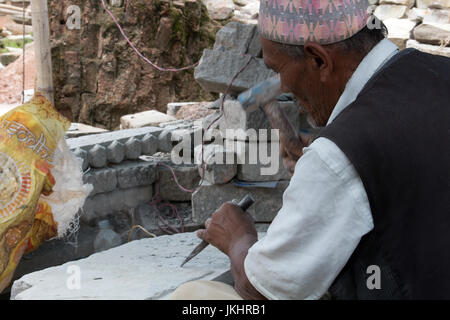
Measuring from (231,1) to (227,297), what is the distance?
1039 centimetres

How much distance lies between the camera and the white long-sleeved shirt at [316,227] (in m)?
1.37

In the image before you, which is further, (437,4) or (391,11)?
(391,11)

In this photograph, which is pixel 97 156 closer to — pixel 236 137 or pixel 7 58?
pixel 236 137

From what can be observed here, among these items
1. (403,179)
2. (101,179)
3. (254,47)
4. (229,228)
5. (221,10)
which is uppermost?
(403,179)

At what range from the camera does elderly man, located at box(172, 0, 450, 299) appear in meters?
1.37

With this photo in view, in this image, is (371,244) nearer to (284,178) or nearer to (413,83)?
(413,83)

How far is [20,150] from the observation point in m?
3.70

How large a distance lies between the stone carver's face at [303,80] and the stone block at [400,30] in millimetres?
7849

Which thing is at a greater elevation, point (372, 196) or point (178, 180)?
point (372, 196)

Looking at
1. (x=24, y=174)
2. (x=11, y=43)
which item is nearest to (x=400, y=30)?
(x=24, y=174)

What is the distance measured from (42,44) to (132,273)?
13.1 feet

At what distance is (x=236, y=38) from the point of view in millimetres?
3980

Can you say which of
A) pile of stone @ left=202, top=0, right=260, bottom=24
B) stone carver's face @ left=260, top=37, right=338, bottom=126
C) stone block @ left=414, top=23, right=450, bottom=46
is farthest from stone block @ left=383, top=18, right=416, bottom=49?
stone carver's face @ left=260, top=37, right=338, bottom=126

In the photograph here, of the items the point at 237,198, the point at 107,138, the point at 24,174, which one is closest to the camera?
the point at 24,174
